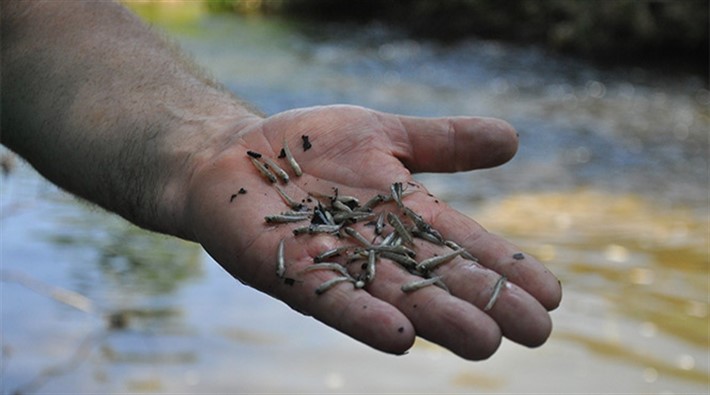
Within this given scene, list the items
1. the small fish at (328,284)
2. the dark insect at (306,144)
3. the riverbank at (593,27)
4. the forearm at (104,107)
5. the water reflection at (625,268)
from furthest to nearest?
the riverbank at (593,27) → the water reflection at (625,268) → the forearm at (104,107) → the dark insect at (306,144) → the small fish at (328,284)

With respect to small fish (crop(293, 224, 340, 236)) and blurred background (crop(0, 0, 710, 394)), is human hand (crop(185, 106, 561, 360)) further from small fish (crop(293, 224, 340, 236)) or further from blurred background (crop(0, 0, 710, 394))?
blurred background (crop(0, 0, 710, 394))

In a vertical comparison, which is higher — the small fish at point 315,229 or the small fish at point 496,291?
the small fish at point 496,291

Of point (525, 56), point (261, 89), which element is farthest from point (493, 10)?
A: point (261, 89)

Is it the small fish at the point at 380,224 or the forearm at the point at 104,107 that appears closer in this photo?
the small fish at the point at 380,224

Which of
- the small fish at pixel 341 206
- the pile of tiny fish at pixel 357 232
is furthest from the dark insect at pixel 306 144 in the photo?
the small fish at pixel 341 206

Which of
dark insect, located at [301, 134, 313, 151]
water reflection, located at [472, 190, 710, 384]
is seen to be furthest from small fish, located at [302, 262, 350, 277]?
water reflection, located at [472, 190, 710, 384]

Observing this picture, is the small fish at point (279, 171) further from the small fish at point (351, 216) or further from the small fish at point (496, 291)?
the small fish at point (496, 291)

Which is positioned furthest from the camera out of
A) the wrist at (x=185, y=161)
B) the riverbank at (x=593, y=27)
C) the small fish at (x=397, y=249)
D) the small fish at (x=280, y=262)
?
the riverbank at (x=593, y=27)

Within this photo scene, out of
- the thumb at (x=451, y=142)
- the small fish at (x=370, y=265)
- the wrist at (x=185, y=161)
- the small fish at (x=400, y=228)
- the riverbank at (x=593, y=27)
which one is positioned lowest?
the riverbank at (x=593, y=27)
